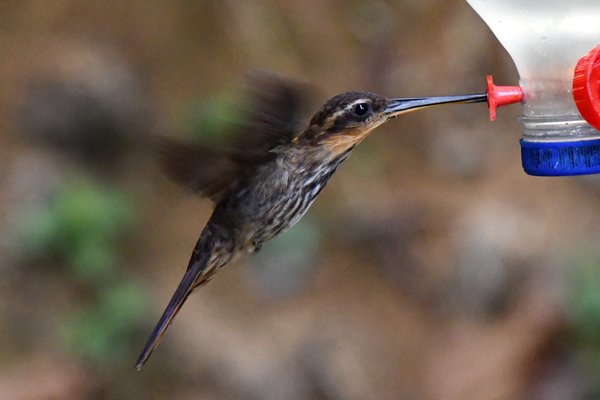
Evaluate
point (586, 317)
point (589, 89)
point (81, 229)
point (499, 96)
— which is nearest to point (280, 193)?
point (499, 96)

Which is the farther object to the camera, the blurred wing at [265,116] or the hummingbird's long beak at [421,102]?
the blurred wing at [265,116]

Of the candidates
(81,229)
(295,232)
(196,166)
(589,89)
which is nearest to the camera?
(589,89)

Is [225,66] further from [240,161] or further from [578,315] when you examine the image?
[240,161]

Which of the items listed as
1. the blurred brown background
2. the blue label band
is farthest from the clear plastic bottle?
the blurred brown background

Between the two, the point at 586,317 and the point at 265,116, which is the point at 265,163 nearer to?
the point at 265,116

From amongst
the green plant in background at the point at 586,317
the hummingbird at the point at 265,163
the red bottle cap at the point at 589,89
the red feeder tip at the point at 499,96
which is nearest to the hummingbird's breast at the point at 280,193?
the hummingbird at the point at 265,163

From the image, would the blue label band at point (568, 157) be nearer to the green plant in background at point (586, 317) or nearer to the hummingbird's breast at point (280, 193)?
the hummingbird's breast at point (280, 193)
